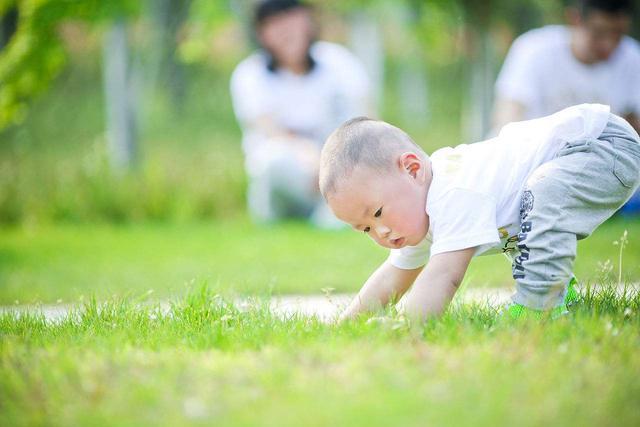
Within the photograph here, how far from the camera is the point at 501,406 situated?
1.93 meters

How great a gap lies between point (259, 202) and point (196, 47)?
2.01 m

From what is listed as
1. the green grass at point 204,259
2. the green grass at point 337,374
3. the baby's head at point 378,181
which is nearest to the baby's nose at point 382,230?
the baby's head at point 378,181

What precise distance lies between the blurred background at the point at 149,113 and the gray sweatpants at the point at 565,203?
3171mm

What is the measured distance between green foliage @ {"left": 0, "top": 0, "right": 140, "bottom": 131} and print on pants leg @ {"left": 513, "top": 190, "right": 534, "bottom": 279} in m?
5.41

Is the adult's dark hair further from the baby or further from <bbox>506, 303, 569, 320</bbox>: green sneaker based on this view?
<bbox>506, 303, 569, 320</bbox>: green sneaker

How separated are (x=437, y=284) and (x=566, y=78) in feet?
16.9

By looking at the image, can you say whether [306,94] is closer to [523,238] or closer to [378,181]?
[378,181]

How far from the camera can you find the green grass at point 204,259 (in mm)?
4988

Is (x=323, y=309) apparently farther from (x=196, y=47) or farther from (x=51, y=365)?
(x=196, y=47)

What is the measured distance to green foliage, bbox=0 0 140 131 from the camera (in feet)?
23.5

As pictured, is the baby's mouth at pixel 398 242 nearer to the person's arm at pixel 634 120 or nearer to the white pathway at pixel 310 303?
the white pathway at pixel 310 303

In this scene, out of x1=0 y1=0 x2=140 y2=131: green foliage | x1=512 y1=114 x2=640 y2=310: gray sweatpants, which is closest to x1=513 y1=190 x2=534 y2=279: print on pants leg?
x1=512 y1=114 x2=640 y2=310: gray sweatpants

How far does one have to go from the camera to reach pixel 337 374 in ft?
7.27

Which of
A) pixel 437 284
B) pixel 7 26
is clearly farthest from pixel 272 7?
pixel 7 26
